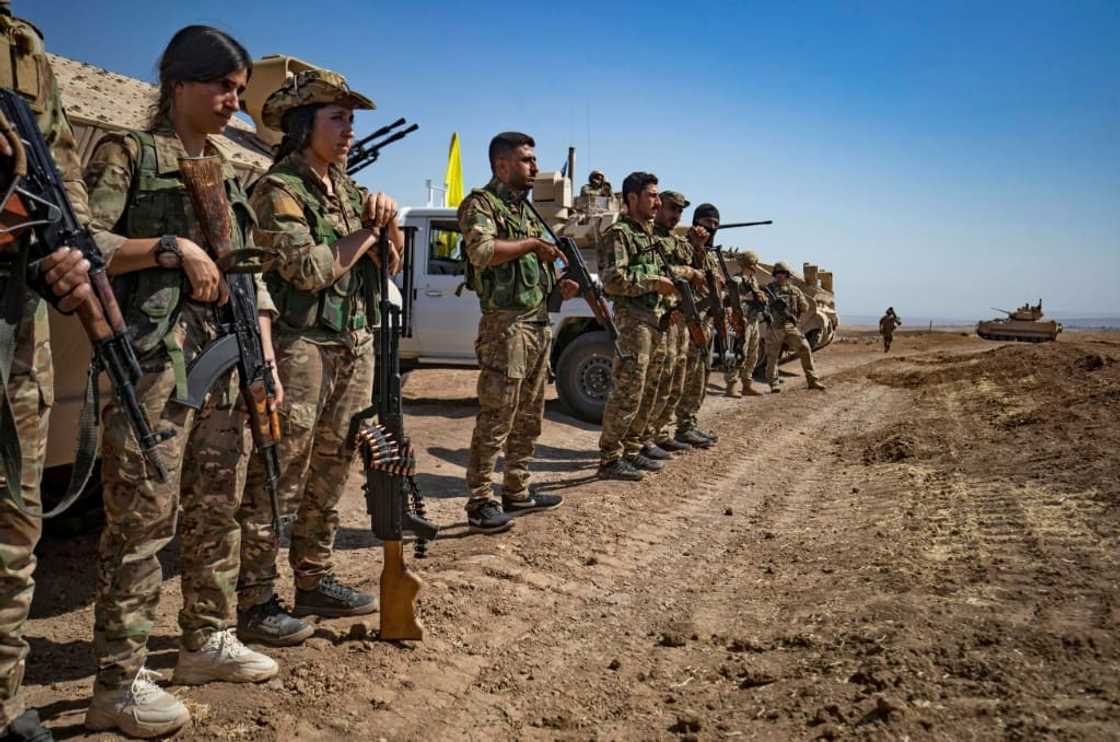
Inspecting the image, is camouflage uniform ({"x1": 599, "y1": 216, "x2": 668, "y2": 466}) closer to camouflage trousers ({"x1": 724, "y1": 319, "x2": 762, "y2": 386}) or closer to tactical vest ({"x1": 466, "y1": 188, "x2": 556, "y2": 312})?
tactical vest ({"x1": 466, "y1": 188, "x2": 556, "y2": 312})

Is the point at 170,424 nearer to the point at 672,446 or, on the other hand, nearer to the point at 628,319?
the point at 628,319

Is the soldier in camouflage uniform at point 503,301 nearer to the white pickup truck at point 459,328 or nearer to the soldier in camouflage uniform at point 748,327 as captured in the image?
the white pickup truck at point 459,328

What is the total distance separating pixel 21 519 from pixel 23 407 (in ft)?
0.88

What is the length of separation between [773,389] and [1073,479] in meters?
7.72

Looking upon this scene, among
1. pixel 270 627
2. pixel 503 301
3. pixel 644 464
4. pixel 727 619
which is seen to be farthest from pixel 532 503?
pixel 270 627

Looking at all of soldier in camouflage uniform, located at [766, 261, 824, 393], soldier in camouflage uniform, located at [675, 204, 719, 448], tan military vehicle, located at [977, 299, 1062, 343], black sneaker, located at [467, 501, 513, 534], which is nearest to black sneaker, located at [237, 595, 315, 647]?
black sneaker, located at [467, 501, 513, 534]

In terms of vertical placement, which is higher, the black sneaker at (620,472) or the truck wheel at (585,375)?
the truck wheel at (585,375)

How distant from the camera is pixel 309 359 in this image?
2975 millimetres

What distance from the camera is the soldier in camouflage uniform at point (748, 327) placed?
472 inches

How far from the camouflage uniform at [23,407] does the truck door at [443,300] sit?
A: 20.4 feet

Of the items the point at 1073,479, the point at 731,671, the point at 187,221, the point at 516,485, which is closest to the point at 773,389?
the point at 1073,479

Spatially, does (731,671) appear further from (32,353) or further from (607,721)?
(32,353)

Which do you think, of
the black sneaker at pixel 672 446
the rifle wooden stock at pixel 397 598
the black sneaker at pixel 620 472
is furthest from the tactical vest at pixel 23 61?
the black sneaker at pixel 672 446

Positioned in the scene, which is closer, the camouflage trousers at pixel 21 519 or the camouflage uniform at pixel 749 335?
the camouflage trousers at pixel 21 519
